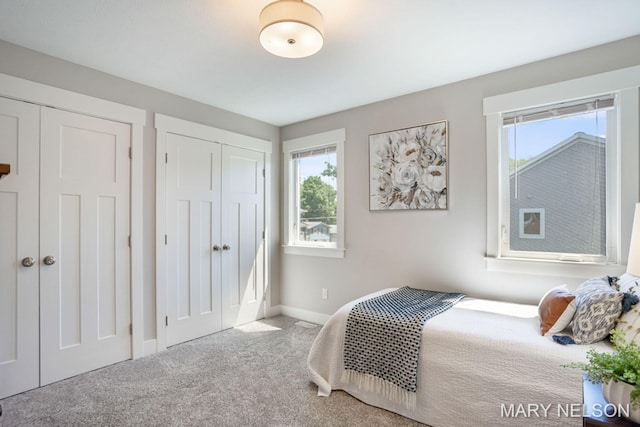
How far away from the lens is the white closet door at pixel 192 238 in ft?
10.4

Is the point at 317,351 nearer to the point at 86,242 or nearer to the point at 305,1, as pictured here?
the point at 86,242

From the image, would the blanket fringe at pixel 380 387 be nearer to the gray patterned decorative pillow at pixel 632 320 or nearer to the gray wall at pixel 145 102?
the gray patterned decorative pillow at pixel 632 320

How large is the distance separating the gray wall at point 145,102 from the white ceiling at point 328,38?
0.09 metres

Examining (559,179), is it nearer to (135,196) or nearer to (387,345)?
(387,345)

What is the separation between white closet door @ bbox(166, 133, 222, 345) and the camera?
10.4 ft

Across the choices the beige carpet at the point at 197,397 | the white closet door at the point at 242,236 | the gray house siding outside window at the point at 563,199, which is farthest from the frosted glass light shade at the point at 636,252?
the white closet door at the point at 242,236

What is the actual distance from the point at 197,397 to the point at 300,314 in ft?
6.19

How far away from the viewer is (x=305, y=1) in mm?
1824

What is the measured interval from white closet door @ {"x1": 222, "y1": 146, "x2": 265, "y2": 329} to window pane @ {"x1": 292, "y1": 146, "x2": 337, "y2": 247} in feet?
1.57

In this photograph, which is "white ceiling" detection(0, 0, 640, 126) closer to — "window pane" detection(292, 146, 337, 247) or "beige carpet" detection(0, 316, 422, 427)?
"window pane" detection(292, 146, 337, 247)

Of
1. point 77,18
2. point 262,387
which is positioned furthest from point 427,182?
point 77,18

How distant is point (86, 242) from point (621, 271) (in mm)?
3869

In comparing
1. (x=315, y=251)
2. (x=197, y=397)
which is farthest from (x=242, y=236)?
(x=197, y=397)

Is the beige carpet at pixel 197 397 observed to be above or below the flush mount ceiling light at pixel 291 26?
below
